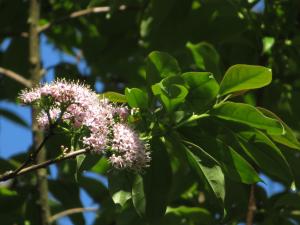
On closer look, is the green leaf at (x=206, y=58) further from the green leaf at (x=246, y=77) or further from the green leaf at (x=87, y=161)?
the green leaf at (x=87, y=161)

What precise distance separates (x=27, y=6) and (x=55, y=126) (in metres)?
1.56

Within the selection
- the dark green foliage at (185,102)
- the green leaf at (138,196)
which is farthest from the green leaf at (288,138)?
the green leaf at (138,196)

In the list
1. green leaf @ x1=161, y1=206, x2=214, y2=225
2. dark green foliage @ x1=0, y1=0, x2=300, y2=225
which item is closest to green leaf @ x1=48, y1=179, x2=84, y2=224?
dark green foliage @ x1=0, y1=0, x2=300, y2=225

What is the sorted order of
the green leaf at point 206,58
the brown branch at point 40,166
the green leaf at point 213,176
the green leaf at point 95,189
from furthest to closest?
the green leaf at point 95,189, the green leaf at point 206,58, the green leaf at point 213,176, the brown branch at point 40,166

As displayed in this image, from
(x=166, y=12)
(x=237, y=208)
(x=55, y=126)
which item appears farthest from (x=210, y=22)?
(x=55, y=126)

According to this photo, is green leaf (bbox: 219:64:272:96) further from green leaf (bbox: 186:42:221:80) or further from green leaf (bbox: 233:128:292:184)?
green leaf (bbox: 186:42:221:80)

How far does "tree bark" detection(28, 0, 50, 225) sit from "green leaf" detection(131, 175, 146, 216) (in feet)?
2.13

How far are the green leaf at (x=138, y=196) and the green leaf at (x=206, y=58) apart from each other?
0.43 metres

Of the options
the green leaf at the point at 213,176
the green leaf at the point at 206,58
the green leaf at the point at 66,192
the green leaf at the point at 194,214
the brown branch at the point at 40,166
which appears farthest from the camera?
the green leaf at the point at 66,192

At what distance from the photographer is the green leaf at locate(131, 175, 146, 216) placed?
5.47ft

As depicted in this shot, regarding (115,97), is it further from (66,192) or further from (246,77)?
(66,192)

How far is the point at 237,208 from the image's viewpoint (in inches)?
90.0

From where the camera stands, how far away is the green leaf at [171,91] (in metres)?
1.58

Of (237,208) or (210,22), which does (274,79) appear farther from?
(237,208)
